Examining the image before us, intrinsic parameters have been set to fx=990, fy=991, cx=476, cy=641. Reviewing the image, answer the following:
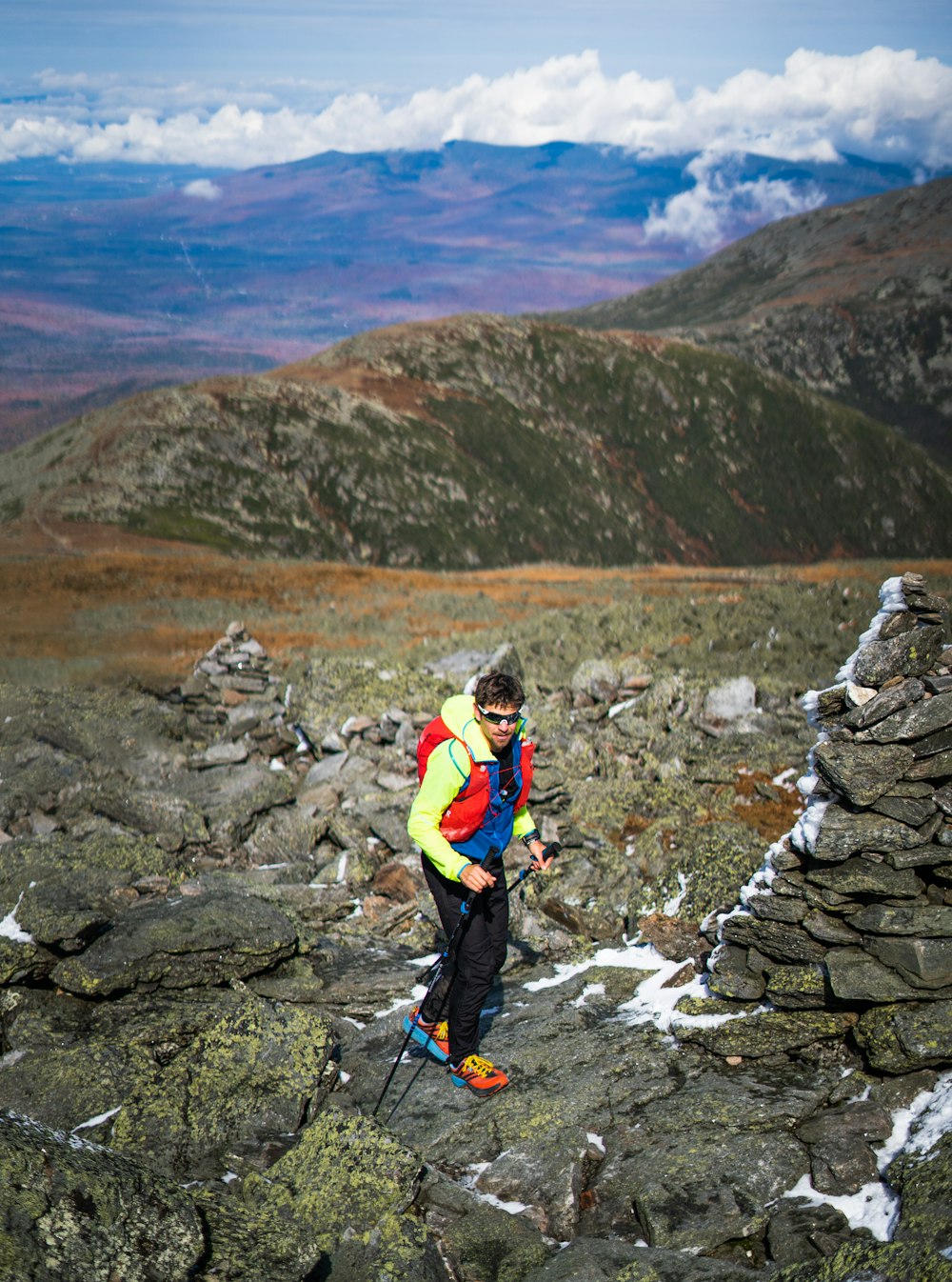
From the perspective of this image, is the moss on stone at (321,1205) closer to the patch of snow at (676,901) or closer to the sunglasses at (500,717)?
the sunglasses at (500,717)

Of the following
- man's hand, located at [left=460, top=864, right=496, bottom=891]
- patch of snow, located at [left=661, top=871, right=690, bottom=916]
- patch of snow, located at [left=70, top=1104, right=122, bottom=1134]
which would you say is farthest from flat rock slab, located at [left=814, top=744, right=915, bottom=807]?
patch of snow, located at [left=70, top=1104, right=122, bottom=1134]

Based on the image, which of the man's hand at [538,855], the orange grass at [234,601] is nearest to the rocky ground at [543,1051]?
the man's hand at [538,855]

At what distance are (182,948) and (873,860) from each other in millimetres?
6940

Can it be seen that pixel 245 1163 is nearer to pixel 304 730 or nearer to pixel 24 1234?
pixel 24 1234

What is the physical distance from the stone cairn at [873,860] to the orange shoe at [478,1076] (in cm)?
219

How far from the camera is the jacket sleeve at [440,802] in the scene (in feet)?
27.2

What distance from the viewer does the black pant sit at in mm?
8883

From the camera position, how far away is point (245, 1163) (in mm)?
7758

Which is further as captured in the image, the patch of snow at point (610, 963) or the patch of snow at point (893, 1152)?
the patch of snow at point (610, 963)

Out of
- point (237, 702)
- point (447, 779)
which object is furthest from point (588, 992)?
point (237, 702)

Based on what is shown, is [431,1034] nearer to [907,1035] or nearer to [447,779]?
[447,779]

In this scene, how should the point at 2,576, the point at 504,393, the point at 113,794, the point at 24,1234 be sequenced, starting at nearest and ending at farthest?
the point at 24,1234 < the point at 113,794 < the point at 2,576 < the point at 504,393

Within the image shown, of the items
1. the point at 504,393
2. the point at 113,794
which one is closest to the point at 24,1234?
the point at 113,794

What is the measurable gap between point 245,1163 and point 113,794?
10.6m
